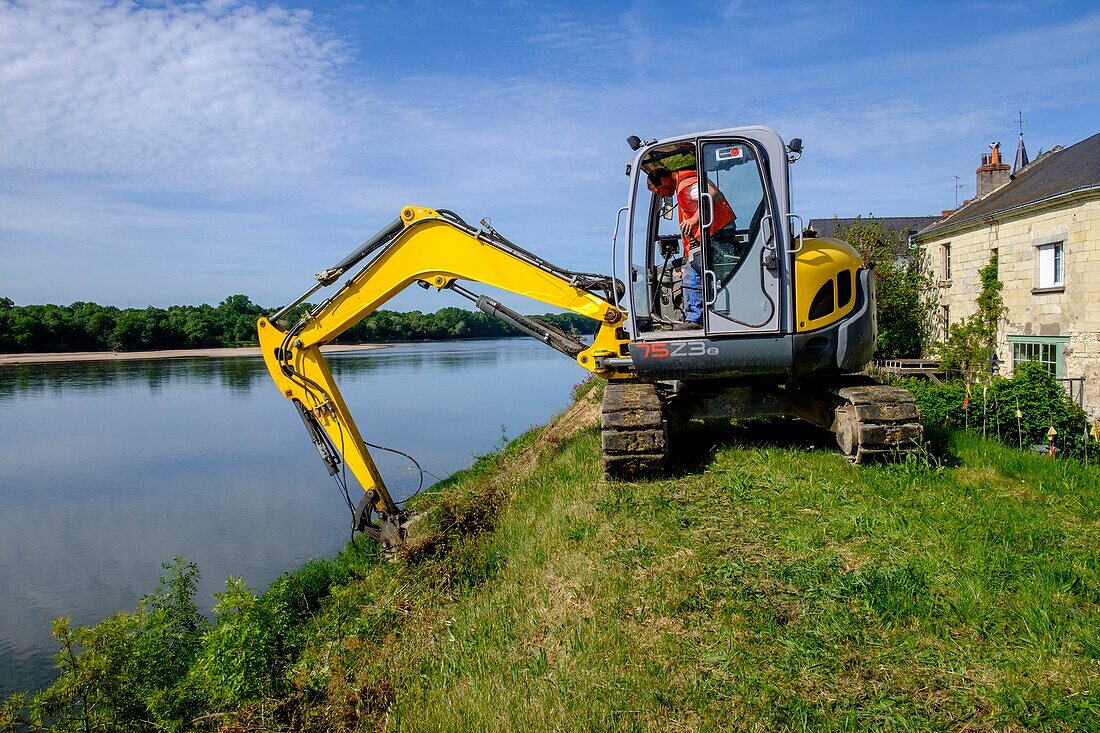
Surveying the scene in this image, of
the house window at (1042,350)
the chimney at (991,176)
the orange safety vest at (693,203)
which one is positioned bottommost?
the house window at (1042,350)

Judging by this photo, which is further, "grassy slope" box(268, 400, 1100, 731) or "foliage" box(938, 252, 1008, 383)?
"foliage" box(938, 252, 1008, 383)

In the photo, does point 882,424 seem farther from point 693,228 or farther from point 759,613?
point 759,613

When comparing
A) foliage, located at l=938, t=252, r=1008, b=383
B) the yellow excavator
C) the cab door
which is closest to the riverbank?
foliage, located at l=938, t=252, r=1008, b=383

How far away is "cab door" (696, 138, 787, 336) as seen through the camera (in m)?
6.57

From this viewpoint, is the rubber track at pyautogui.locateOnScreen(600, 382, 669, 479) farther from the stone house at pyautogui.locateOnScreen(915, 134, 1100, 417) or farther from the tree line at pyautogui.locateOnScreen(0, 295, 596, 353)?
the tree line at pyautogui.locateOnScreen(0, 295, 596, 353)

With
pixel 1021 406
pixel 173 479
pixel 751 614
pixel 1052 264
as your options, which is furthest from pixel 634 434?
pixel 1052 264

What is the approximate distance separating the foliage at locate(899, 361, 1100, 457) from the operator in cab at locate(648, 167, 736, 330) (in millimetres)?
6325

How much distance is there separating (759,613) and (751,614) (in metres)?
0.05

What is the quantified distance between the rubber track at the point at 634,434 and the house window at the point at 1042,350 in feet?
49.2

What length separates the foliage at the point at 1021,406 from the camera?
11555 millimetres

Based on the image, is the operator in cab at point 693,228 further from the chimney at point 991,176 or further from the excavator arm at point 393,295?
the chimney at point 991,176

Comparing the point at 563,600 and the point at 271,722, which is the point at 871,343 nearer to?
the point at 563,600

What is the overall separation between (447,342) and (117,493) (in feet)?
218

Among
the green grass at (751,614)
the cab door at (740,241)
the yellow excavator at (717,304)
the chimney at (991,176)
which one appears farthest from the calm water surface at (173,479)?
the chimney at (991,176)
